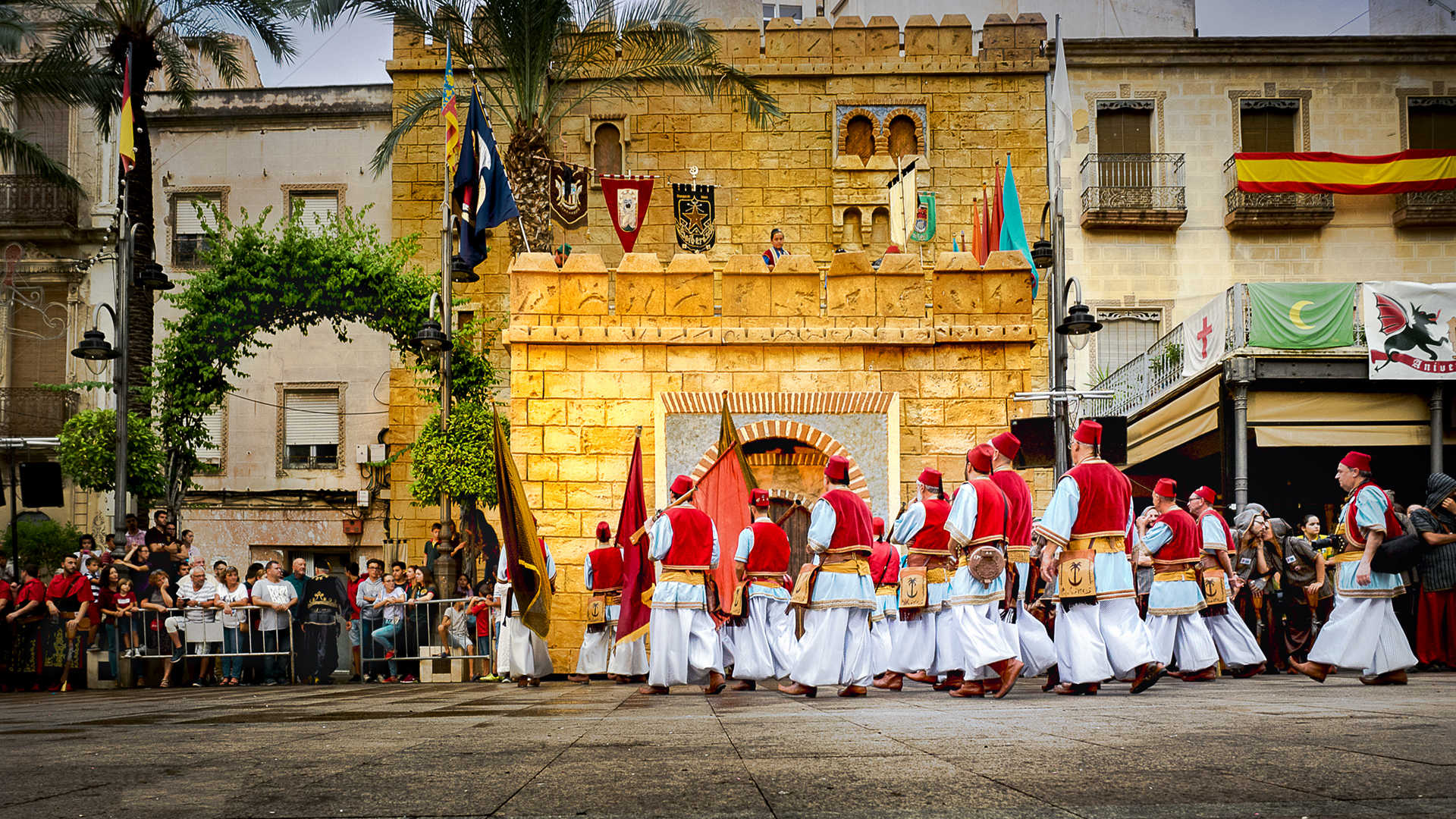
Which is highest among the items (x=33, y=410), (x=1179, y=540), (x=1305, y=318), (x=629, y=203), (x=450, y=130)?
(x=450, y=130)

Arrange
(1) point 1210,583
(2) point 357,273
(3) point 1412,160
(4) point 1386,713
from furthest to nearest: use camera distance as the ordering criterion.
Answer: (3) point 1412,160, (2) point 357,273, (1) point 1210,583, (4) point 1386,713

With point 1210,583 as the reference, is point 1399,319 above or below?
above

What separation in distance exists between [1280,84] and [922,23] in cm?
705

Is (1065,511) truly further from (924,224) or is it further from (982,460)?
(924,224)

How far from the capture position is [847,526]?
1037 centimetres

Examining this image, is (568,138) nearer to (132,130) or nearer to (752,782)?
(132,130)

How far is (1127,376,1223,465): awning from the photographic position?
18.6m

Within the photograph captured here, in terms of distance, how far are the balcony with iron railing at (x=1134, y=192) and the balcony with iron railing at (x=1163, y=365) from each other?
113 inches

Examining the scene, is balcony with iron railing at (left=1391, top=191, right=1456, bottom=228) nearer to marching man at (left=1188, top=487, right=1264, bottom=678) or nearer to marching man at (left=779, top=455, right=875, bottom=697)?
marching man at (left=1188, top=487, right=1264, bottom=678)

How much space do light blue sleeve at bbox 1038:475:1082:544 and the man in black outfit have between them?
10029 millimetres

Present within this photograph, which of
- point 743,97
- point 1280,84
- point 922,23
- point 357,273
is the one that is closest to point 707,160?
point 743,97

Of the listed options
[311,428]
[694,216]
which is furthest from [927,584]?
Result: [311,428]

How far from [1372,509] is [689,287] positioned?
8363 millimetres

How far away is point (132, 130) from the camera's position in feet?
56.2
